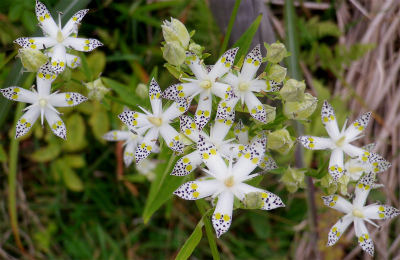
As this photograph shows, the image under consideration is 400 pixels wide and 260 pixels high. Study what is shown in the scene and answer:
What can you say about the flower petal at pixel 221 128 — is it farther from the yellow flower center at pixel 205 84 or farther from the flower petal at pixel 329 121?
the flower petal at pixel 329 121

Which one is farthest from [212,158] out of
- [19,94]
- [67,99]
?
[19,94]

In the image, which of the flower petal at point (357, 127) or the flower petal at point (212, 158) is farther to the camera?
the flower petal at point (357, 127)

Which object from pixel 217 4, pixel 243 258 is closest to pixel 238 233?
pixel 243 258

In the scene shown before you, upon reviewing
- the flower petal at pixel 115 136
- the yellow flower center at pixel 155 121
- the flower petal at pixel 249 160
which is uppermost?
the yellow flower center at pixel 155 121

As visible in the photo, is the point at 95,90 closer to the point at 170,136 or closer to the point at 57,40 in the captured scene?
the point at 57,40

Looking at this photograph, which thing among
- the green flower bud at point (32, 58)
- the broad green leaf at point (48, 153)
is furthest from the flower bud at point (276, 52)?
the broad green leaf at point (48, 153)

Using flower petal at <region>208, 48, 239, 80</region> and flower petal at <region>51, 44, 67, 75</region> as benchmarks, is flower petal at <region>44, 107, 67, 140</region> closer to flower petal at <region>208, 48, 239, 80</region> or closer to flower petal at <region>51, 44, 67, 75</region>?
flower petal at <region>51, 44, 67, 75</region>
